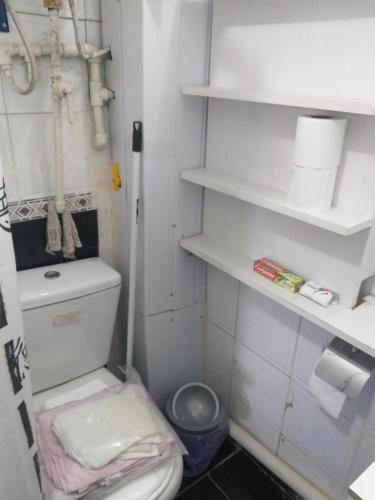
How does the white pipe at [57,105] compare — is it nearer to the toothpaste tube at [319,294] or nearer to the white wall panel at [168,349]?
the white wall panel at [168,349]

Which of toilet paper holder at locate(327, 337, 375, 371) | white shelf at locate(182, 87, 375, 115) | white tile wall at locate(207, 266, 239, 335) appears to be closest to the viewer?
white shelf at locate(182, 87, 375, 115)

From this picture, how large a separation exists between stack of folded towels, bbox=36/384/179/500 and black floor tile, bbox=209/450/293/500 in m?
0.44

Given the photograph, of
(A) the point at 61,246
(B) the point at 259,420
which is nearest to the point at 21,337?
(A) the point at 61,246

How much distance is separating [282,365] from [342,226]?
64 centimetres

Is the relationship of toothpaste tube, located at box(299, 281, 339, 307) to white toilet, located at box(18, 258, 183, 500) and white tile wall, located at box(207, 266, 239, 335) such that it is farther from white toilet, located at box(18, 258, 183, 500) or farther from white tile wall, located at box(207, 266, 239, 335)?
white toilet, located at box(18, 258, 183, 500)

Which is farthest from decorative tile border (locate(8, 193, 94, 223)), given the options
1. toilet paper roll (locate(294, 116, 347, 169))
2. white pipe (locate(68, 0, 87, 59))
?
toilet paper roll (locate(294, 116, 347, 169))

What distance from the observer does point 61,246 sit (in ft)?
4.70

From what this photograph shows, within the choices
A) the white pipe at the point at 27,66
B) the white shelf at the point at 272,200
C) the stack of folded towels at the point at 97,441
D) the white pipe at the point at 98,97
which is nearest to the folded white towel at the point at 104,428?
the stack of folded towels at the point at 97,441

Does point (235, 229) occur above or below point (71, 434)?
above

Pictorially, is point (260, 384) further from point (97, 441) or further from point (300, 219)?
point (300, 219)

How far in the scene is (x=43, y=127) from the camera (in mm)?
1290

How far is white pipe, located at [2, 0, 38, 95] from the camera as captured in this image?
1040 millimetres

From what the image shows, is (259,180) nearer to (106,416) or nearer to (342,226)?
(342,226)

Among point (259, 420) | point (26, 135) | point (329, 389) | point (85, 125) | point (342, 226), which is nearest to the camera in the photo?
point (342, 226)
